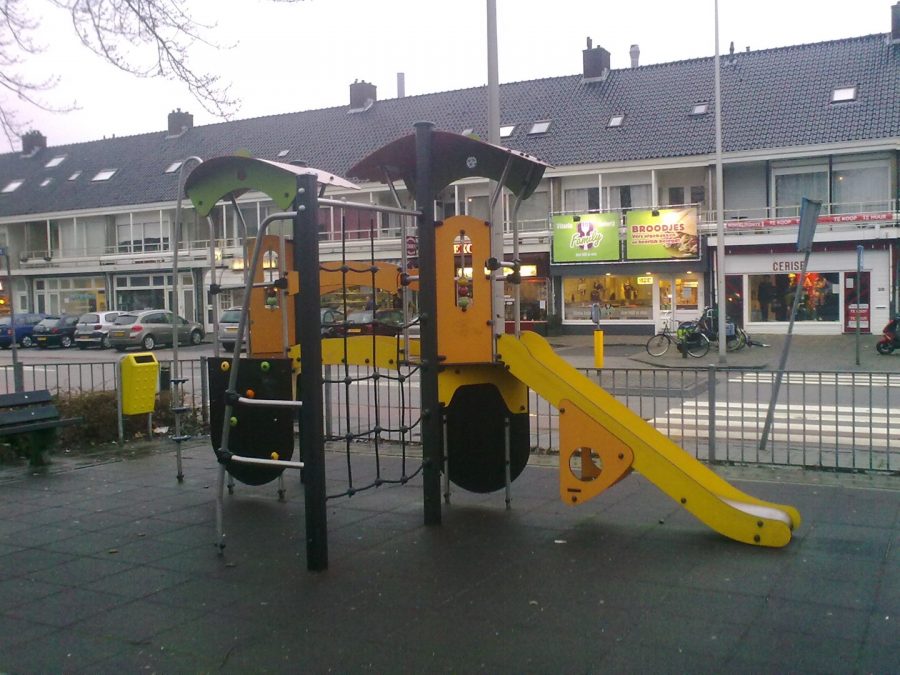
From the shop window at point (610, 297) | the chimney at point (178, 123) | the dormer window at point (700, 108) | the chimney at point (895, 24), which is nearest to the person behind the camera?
Result: the chimney at point (895, 24)

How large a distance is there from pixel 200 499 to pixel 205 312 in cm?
3776

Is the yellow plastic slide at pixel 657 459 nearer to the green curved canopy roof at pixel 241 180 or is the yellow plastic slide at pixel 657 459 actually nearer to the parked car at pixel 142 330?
the green curved canopy roof at pixel 241 180

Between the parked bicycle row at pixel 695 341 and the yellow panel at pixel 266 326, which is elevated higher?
the yellow panel at pixel 266 326

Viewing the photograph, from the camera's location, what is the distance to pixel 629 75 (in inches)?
1503

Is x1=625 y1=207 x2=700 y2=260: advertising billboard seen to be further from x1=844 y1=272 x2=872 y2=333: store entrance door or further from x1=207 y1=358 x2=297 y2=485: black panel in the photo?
Answer: x1=207 y1=358 x2=297 y2=485: black panel

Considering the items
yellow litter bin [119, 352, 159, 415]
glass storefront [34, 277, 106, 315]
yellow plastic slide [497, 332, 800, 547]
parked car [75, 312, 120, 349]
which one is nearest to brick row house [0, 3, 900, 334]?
parked car [75, 312, 120, 349]

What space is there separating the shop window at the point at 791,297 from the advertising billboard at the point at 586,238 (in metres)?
5.38

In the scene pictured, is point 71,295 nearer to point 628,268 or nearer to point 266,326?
point 628,268

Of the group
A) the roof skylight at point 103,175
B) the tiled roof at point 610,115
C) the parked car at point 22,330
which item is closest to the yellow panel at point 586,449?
A: the tiled roof at point 610,115

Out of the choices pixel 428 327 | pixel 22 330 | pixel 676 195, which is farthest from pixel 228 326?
pixel 428 327

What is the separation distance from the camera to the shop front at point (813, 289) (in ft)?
101

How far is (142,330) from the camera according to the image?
114ft

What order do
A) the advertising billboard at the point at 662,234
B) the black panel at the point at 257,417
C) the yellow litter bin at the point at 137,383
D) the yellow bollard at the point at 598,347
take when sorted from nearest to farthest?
1. the black panel at the point at 257,417
2. the yellow litter bin at the point at 137,383
3. the yellow bollard at the point at 598,347
4. the advertising billboard at the point at 662,234

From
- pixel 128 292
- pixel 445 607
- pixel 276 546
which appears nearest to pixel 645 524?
pixel 445 607
